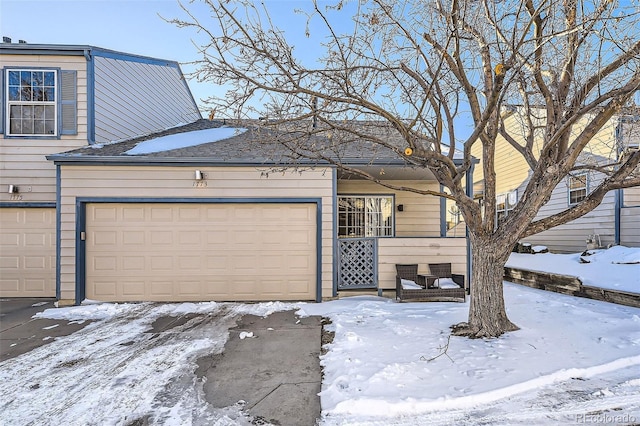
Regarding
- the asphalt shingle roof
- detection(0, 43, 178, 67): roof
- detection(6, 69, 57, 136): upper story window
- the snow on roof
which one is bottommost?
the asphalt shingle roof

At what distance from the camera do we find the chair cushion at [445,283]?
21.6 feet

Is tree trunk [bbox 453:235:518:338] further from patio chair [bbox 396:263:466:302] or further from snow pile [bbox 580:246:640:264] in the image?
snow pile [bbox 580:246:640:264]

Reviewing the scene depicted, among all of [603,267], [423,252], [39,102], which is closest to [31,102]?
[39,102]

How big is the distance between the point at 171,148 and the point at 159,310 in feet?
11.3

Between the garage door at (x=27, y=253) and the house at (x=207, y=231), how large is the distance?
8 cm

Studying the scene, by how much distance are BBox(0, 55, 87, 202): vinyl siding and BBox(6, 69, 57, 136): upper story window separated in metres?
0.19

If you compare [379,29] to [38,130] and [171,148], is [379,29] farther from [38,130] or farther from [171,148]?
[38,130]

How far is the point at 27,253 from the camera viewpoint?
7.25 m

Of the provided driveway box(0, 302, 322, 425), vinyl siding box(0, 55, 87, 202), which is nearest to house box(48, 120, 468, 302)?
vinyl siding box(0, 55, 87, 202)

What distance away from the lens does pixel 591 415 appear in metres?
2.70

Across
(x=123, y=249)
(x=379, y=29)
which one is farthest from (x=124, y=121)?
(x=379, y=29)

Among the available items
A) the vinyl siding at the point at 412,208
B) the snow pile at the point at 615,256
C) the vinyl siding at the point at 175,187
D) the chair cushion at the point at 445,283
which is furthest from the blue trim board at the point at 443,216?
the snow pile at the point at 615,256

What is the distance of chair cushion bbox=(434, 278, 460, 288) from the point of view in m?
6.58

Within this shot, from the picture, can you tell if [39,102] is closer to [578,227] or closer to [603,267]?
[603,267]
